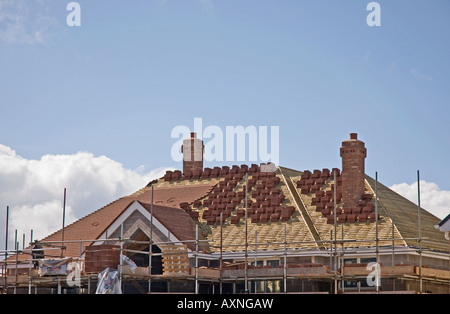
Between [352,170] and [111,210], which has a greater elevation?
[352,170]

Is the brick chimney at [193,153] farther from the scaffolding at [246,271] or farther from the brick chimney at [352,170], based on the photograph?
the brick chimney at [352,170]

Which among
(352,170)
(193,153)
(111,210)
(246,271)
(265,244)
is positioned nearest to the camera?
(246,271)

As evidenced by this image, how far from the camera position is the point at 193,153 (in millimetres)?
51094

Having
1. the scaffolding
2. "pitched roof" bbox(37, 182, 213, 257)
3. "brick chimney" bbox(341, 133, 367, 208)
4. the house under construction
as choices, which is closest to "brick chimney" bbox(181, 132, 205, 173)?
"pitched roof" bbox(37, 182, 213, 257)

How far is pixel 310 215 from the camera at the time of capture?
1642 inches

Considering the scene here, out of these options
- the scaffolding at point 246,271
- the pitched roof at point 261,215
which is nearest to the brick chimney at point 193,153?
the pitched roof at point 261,215

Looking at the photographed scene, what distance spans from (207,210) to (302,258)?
281 inches

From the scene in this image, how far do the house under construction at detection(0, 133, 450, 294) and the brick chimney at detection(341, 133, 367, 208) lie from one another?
5 cm

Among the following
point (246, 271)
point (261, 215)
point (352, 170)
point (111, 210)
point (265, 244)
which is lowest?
point (246, 271)

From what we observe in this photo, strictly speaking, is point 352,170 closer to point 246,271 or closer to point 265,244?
point 265,244

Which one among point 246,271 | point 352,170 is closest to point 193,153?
point 352,170

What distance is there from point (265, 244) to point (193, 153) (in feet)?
48.2

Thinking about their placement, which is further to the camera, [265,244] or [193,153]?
[193,153]

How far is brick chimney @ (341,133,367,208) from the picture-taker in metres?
41.0
